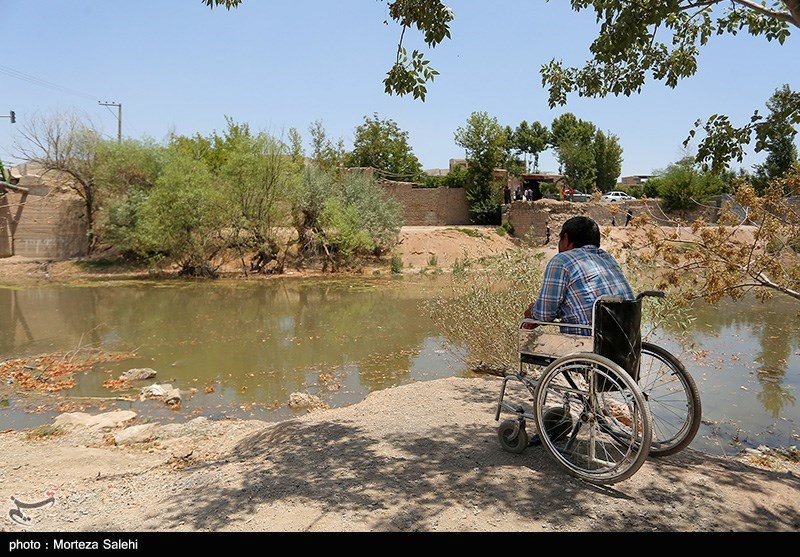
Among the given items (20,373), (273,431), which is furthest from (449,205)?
(273,431)

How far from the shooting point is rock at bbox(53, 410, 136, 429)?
8.09m

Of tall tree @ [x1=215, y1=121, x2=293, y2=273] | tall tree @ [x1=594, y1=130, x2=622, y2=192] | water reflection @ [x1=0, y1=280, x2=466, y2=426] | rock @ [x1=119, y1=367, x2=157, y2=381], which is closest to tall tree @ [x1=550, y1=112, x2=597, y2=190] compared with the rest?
tall tree @ [x1=594, y1=130, x2=622, y2=192]

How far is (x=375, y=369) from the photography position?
11.5 metres

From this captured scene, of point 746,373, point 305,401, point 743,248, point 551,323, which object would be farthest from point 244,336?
point 551,323

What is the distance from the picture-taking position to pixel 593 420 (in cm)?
373

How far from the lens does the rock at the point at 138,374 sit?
35.6ft

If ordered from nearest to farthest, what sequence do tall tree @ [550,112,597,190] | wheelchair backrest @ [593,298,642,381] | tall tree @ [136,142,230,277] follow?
wheelchair backrest @ [593,298,642,381]
tall tree @ [136,142,230,277]
tall tree @ [550,112,597,190]

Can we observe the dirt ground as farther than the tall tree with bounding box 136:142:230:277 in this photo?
No

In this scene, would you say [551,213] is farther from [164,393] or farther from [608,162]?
[608,162]

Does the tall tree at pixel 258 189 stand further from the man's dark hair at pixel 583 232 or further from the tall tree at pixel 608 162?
the tall tree at pixel 608 162

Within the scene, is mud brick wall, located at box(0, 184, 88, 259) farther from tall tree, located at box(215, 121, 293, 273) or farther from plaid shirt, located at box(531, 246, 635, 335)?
plaid shirt, located at box(531, 246, 635, 335)

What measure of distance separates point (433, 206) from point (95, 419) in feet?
94.8

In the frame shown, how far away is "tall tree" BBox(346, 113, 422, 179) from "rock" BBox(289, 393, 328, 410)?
4002cm

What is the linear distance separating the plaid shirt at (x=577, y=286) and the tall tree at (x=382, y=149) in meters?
44.8
